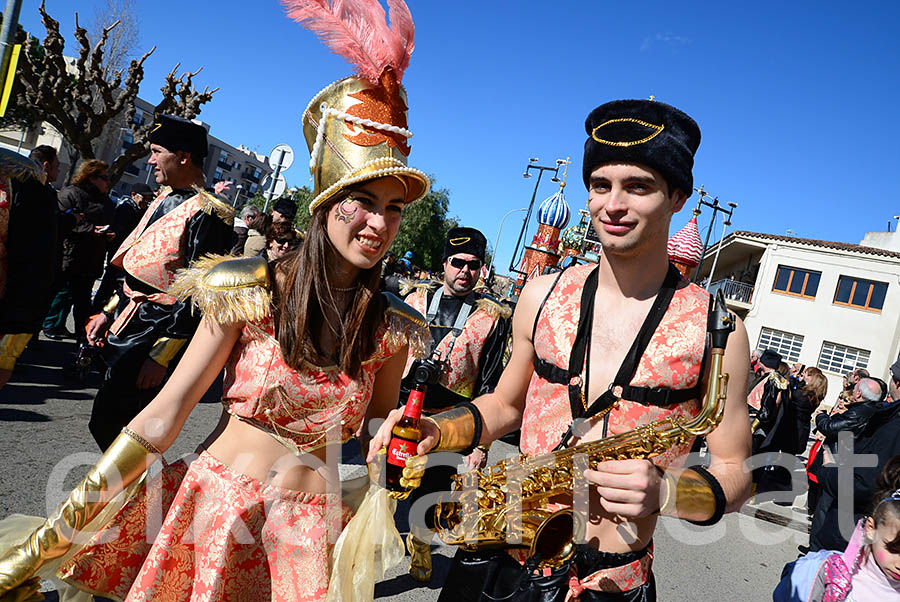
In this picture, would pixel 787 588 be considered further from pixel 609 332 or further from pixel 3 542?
pixel 3 542

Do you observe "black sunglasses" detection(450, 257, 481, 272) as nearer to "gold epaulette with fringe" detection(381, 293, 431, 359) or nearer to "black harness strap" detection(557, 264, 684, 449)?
"gold epaulette with fringe" detection(381, 293, 431, 359)

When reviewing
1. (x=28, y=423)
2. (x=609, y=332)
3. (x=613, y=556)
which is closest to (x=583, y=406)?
(x=609, y=332)

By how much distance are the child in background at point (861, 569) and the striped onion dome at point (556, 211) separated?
2135 centimetres

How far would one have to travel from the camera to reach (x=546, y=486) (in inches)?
78.5

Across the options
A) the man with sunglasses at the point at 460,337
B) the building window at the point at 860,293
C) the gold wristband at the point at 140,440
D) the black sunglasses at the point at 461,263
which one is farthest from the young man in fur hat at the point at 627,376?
the building window at the point at 860,293

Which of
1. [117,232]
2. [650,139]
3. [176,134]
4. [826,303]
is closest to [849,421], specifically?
[650,139]

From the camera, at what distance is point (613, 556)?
187cm

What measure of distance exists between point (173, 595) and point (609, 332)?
168 centimetres

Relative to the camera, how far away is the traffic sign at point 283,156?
9.15m

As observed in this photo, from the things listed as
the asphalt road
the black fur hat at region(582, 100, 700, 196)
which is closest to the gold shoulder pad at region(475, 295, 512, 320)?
the asphalt road

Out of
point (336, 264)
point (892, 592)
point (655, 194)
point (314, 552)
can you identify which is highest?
point (655, 194)

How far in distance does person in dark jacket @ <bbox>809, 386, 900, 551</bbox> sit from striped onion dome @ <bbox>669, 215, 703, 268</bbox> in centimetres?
292

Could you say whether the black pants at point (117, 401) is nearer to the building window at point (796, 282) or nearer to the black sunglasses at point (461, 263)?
the black sunglasses at point (461, 263)

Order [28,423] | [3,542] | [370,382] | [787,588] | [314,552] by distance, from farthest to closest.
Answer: [28,423]
[787,588]
[370,382]
[314,552]
[3,542]
